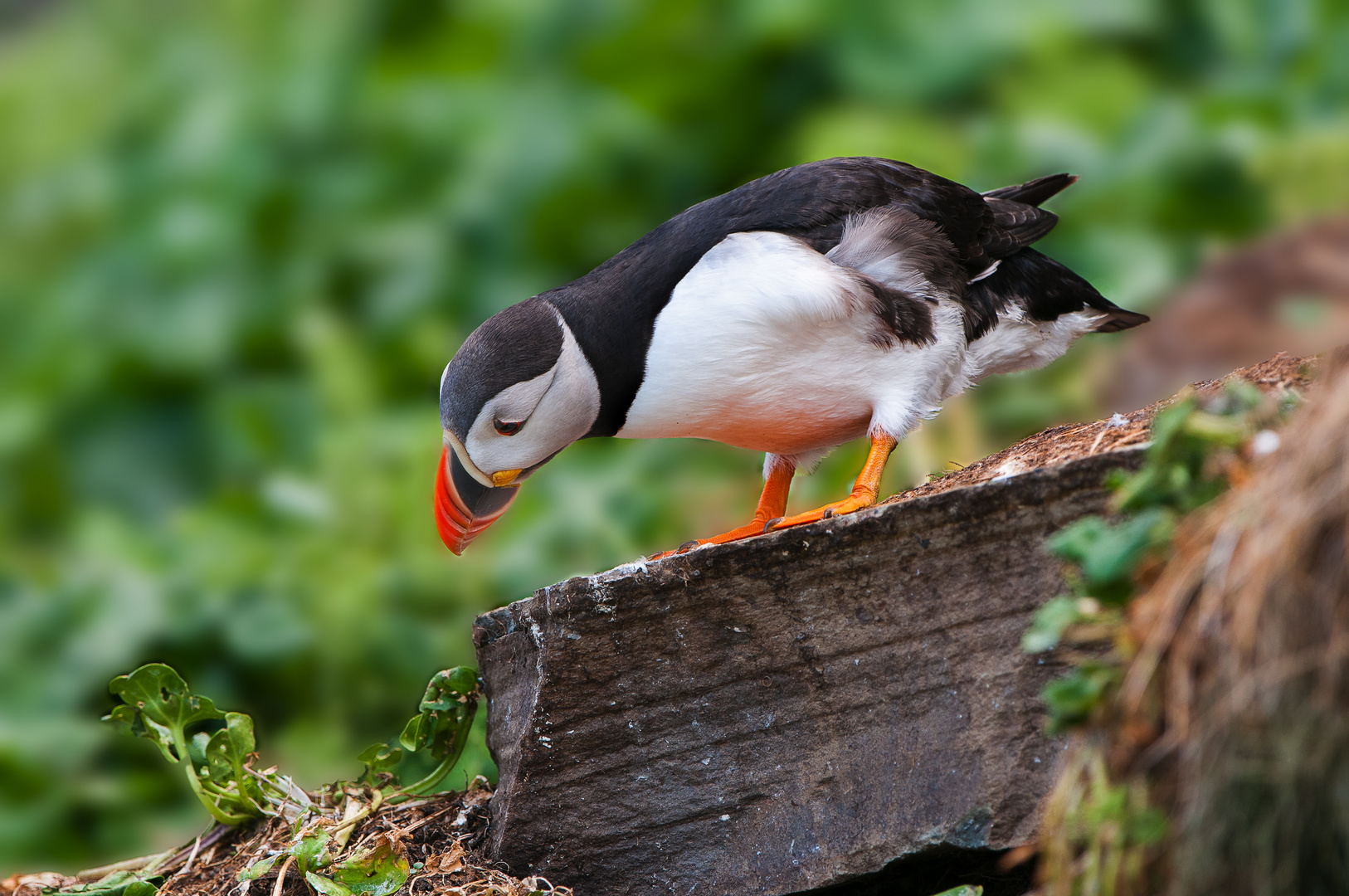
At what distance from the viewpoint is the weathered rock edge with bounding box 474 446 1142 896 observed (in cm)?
206

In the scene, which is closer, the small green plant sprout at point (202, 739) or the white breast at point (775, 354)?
the small green plant sprout at point (202, 739)

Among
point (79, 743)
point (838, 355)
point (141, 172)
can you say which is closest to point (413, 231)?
point (141, 172)

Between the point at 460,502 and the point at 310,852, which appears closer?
the point at 310,852

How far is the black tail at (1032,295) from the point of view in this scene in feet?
10.2

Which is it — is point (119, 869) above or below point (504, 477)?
below

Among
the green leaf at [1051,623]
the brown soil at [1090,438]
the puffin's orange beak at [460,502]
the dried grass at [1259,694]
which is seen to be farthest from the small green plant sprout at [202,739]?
the dried grass at [1259,694]

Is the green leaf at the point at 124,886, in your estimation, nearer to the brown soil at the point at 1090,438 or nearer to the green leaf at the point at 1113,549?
the brown soil at the point at 1090,438

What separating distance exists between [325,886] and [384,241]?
442 centimetres

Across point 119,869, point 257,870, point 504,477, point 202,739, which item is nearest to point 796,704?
point 257,870

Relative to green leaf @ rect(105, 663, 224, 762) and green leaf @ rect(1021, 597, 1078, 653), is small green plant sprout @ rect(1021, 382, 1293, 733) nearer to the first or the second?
green leaf @ rect(1021, 597, 1078, 653)

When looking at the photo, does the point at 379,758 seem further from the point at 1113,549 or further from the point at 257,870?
the point at 1113,549

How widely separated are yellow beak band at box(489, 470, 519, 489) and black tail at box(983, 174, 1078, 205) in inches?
58.1

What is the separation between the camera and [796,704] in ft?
7.25

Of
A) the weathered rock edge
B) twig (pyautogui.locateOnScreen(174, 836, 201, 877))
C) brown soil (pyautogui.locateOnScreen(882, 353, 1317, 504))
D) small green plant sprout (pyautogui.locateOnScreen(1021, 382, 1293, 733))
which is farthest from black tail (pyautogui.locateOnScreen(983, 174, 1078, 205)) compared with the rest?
twig (pyautogui.locateOnScreen(174, 836, 201, 877))
